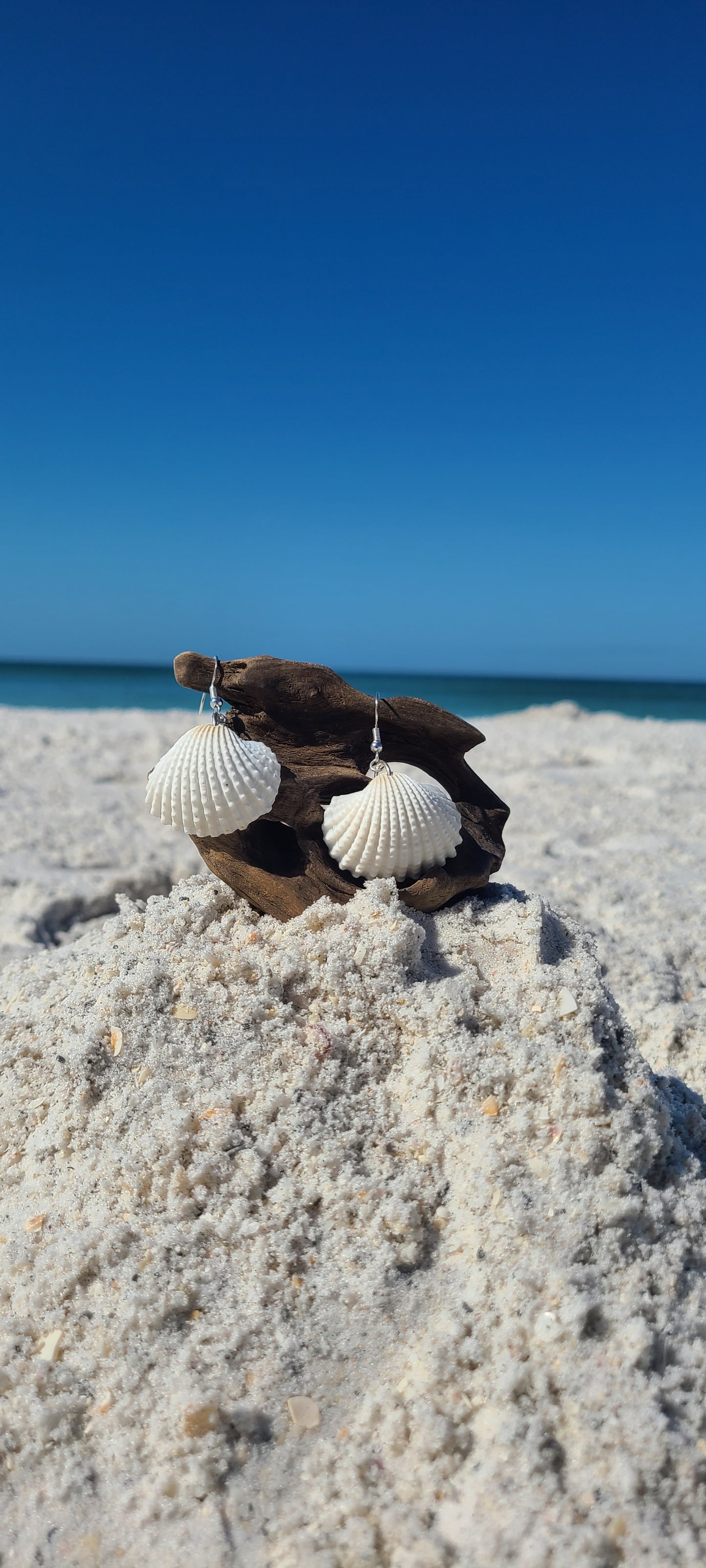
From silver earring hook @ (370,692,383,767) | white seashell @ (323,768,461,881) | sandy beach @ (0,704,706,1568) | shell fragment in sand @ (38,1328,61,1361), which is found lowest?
shell fragment in sand @ (38,1328,61,1361)

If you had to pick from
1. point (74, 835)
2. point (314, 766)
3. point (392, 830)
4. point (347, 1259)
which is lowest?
point (347, 1259)

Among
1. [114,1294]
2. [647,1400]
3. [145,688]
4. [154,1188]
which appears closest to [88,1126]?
[154,1188]

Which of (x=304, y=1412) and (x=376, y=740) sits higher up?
(x=376, y=740)

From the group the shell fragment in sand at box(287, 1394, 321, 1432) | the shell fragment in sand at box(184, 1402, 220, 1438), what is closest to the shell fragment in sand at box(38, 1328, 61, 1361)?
the shell fragment in sand at box(184, 1402, 220, 1438)

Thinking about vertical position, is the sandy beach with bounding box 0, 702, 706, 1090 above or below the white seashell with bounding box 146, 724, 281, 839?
below

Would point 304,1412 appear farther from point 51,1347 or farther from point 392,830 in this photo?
point 392,830

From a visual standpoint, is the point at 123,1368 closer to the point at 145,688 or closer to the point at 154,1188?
the point at 154,1188

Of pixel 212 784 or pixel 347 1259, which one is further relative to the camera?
pixel 212 784

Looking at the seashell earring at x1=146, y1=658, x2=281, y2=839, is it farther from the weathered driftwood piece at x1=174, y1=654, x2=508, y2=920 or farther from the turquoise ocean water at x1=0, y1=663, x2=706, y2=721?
the turquoise ocean water at x1=0, y1=663, x2=706, y2=721

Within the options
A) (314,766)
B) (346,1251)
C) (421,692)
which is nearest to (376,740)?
(314,766)
